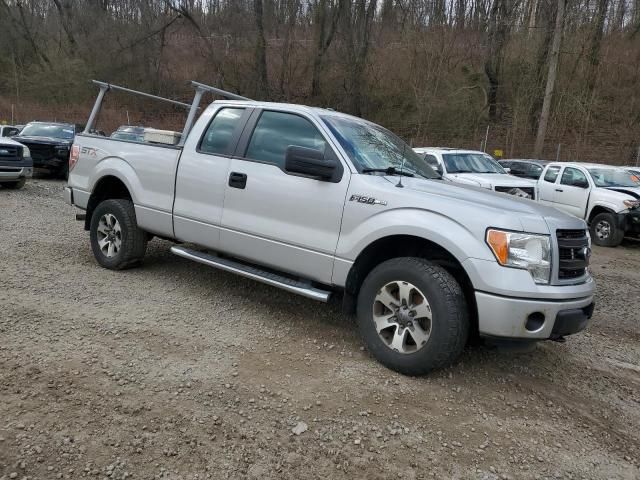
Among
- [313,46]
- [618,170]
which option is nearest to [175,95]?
[313,46]

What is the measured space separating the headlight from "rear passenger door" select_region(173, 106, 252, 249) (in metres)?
2.45

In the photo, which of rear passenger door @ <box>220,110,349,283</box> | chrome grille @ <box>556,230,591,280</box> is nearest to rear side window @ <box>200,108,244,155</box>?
rear passenger door @ <box>220,110,349,283</box>

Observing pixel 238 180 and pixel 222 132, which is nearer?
pixel 238 180

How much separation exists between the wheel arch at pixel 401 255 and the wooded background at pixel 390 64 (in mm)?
18254

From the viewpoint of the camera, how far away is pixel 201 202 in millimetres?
4984

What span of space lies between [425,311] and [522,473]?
1.17 meters

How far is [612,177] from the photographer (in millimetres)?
11836

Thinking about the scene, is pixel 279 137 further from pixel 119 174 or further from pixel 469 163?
pixel 469 163

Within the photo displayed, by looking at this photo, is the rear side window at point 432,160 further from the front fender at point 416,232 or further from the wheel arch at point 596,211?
the front fender at point 416,232

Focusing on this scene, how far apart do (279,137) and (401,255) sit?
1485 millimetres

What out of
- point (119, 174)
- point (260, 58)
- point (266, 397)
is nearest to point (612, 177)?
point (119, 174)

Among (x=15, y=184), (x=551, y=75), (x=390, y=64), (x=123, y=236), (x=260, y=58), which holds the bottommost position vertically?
(x=15, y=184)

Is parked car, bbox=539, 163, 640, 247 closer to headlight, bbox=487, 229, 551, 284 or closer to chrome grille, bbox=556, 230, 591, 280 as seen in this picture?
chrome grille, bbox=556, 230, 591, 280

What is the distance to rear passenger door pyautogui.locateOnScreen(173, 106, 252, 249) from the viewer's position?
4.88m
